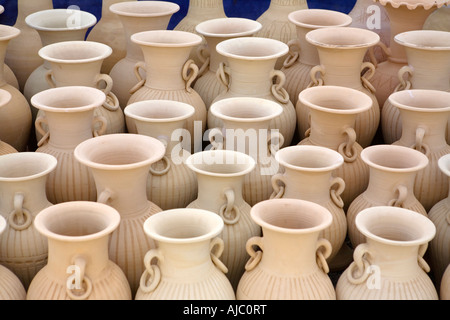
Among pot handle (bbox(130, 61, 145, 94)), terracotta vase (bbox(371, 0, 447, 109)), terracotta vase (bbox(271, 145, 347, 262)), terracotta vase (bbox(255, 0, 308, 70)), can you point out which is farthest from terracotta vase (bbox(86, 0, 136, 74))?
terracotta vase (bbox(271, 145, 347, 262))

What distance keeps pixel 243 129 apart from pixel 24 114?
5.01ft

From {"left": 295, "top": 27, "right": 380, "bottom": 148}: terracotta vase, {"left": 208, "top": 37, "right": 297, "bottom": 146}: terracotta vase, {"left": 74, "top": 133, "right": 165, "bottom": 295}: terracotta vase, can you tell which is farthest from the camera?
{"left": 295, "top": 27, "right": 380, "bottom": 148}: terracotta vase

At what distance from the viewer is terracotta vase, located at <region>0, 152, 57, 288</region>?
338 cm

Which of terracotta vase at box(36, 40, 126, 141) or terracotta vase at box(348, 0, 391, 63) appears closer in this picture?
terracotta vase at box(36, 40, 126, 141)

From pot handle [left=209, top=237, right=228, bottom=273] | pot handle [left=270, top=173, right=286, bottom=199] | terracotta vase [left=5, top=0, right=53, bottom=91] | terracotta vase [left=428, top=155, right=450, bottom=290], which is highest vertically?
terracotta vase [left=5, top=0, right=53, bottom=91]

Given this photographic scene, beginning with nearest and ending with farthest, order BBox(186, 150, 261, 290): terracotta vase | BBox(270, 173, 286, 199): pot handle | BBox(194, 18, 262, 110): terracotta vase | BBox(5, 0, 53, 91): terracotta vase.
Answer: BBox(186, 150, 261, 290): terracotta vase < BBox(270, 173, 286, 199): pot handle < BBox(194, 18, 262, 110): terracotta vase < BBox(5, 0, 53, 91): terracotta vase

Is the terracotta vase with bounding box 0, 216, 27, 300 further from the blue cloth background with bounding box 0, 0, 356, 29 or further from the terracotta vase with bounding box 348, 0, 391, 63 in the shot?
the blue cloth background with bounding box 0, 0, 356, 29

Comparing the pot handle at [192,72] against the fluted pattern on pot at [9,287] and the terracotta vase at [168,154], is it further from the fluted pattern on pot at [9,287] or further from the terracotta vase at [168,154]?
the fluted pattern on pot at [9,287]

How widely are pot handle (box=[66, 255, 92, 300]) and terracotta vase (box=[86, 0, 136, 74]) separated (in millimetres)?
2657

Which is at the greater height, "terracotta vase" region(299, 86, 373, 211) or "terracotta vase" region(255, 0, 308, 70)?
"terracotta vase" region(255, 0, 308, 70)

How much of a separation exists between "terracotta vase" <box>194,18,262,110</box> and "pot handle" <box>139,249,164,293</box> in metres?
1.88

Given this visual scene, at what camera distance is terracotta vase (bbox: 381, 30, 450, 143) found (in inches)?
173

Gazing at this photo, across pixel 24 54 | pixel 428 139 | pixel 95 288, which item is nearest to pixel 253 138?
pixel 428 139

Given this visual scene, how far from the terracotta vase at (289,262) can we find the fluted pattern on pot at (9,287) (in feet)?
3.11
